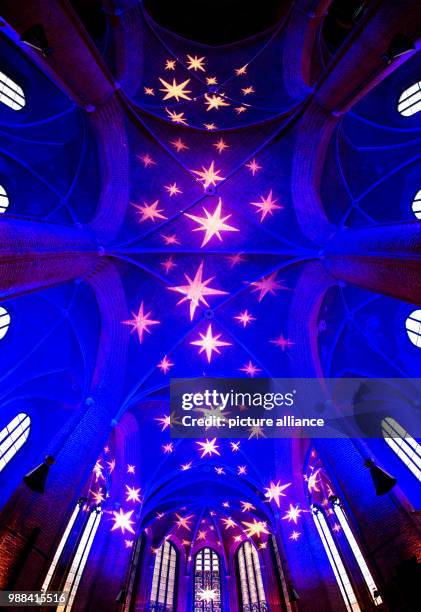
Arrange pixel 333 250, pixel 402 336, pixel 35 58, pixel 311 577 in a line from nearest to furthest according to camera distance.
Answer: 1. pixel 35 58
2. pixel 333 250
3. pixel 311 577
4. pixel 402 336

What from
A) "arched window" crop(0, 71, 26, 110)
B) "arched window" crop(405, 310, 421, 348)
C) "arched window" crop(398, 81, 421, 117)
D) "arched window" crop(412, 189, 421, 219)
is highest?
"arched window" crop(398, 81, 421, 117)

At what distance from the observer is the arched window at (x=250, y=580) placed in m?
16.3

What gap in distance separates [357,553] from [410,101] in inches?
617

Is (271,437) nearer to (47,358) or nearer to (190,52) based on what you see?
(47,358)

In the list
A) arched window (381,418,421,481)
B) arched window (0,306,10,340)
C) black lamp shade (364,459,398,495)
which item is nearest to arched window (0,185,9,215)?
arched window (0,306,10,340)

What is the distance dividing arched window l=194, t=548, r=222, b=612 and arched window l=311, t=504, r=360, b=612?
7.91 meters

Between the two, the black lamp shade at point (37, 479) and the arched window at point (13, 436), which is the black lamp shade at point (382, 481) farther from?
the arched window at point (13, 436)

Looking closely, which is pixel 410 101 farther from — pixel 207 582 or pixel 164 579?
pixel 207 582

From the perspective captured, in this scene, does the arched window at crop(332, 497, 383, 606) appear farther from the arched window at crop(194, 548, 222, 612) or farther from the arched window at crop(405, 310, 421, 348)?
the arched window at crop(194, 548, 222, 612)

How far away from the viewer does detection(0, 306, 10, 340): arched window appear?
12.5 m

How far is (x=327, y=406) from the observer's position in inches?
482

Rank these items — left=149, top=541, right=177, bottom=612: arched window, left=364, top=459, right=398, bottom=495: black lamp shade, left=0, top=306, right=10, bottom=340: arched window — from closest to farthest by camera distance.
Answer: left=364, top=459, right=398, bottom=495: black lamp shade, left=0, top=306, right=10, bottom=340: arched window, left=149, top=541, right=177, bottom=612: arched window

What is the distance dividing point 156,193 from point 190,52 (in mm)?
5367

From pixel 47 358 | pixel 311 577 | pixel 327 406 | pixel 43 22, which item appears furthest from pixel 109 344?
pixel 311 577
